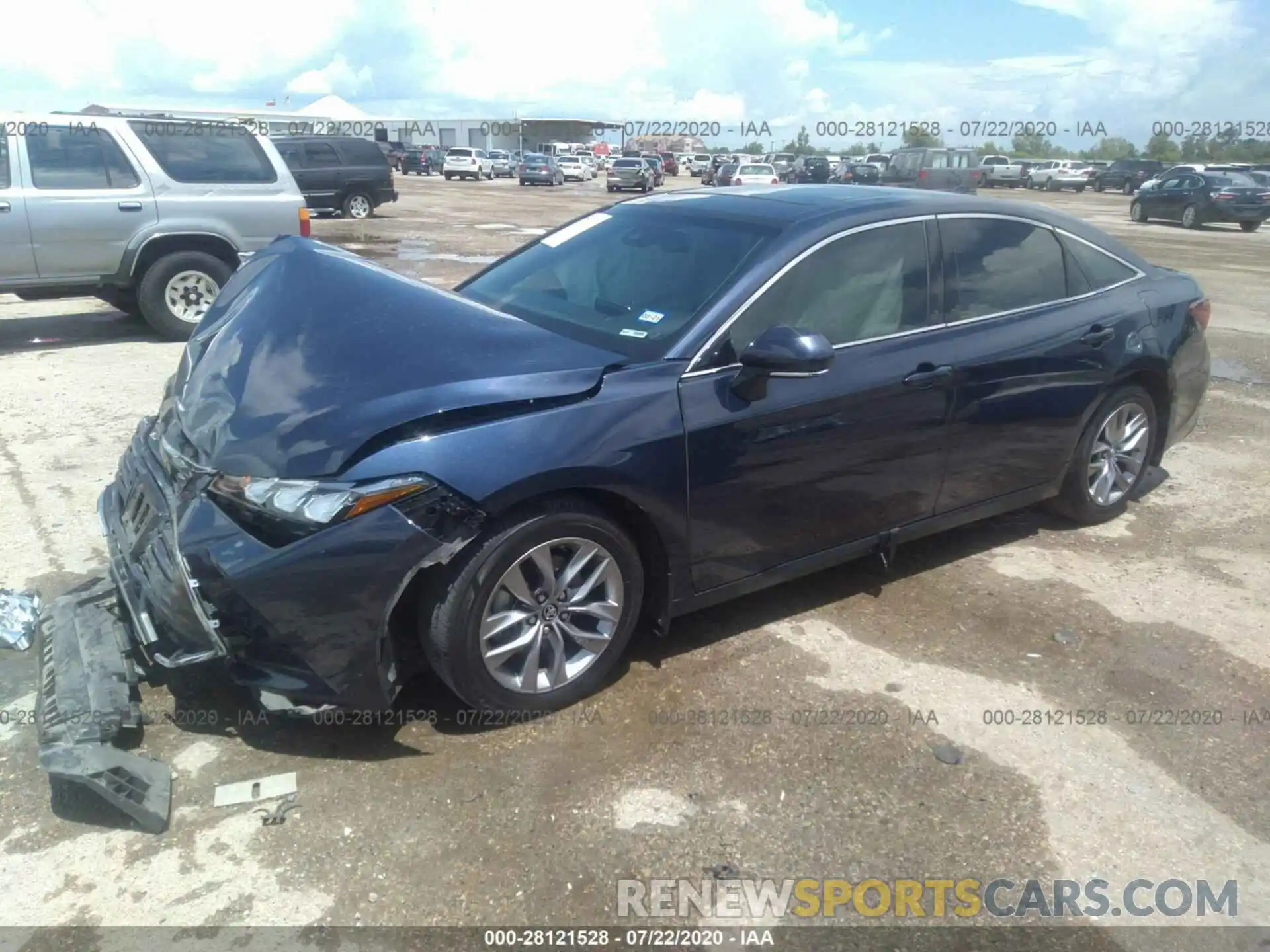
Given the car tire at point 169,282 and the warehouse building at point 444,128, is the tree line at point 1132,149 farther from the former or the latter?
the car tire at point 169,282

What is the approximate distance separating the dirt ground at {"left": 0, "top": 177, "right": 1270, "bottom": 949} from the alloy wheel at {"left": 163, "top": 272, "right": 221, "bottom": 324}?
4.19 m

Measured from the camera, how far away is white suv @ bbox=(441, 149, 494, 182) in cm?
4691

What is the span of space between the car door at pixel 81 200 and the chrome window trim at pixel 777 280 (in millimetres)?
6951

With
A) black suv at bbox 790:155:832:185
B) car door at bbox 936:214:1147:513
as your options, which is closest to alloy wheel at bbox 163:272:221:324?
car door at bbox 936:214:1147:513

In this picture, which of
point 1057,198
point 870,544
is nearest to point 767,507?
point 870,544

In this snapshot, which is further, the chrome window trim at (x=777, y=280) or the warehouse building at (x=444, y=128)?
the warehouse building at (x=444, y=128)

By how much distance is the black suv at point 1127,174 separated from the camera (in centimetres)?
4528

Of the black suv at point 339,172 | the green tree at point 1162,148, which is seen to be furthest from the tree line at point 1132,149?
the black suv at point 339,172

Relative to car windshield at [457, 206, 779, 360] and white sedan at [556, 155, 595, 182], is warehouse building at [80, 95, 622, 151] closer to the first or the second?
white sedan at [556, 155, 595, 182]

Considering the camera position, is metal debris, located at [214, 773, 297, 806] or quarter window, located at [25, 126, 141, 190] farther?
quarter window, located at [25, 126, 141, 190]

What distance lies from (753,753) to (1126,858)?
113cm

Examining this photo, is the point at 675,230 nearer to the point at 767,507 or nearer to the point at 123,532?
the point at 767,507

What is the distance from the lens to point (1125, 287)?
4.95 metres

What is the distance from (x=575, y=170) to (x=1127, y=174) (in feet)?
87.6
